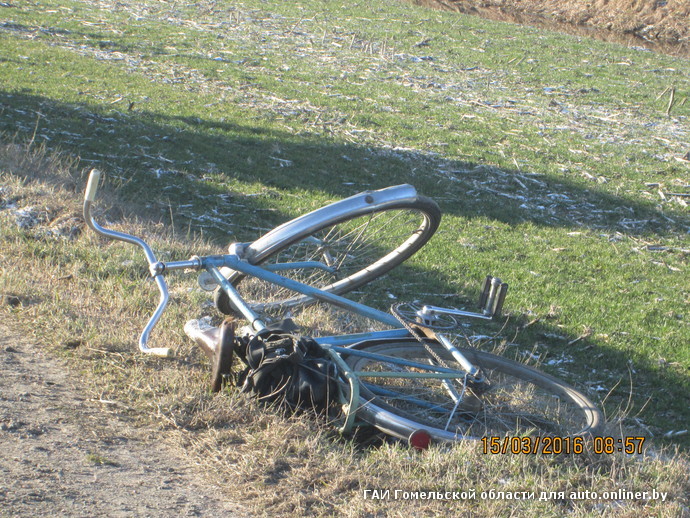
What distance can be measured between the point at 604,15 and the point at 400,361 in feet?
110

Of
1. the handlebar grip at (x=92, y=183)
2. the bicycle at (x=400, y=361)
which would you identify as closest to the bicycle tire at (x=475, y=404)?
the bicycle at (x=400, y=361)

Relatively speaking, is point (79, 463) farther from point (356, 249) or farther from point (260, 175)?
point (260, 175)

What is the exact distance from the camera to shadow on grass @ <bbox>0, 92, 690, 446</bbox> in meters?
9.55

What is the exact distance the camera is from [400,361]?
4.01 m

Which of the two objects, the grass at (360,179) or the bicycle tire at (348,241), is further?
the bicycle tire at (348,241)

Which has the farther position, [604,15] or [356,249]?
[604,15]

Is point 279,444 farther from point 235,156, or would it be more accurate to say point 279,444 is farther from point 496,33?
point 496,33

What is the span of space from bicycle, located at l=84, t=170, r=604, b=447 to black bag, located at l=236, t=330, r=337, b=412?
0.25 ft

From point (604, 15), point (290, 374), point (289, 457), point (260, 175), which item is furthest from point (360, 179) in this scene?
point (604, 15)

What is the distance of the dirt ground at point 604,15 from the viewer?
3152cm

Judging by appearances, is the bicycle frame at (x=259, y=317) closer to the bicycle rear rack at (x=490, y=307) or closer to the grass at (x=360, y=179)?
the bicycle rear rack at (x=490, y=307)

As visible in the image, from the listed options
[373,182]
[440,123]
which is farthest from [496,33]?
[373,182]

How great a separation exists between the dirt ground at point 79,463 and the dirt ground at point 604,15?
30.1 meters

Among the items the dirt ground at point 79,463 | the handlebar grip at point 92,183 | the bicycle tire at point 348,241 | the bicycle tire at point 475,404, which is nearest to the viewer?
the dirt ground at point 79,463
